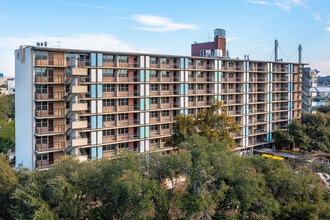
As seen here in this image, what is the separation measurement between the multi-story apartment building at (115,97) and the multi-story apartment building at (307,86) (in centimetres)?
1150

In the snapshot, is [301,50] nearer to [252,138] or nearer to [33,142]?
[252,138]

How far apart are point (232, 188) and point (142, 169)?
7932 mm

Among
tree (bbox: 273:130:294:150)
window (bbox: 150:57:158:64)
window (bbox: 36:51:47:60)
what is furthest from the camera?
tree (bbox: 273:130:294:150)

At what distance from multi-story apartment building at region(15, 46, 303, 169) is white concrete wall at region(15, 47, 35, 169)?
4.7 inches

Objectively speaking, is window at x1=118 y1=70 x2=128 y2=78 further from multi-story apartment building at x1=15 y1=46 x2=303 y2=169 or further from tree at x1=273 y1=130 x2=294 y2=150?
tree at x1=273 y1=130 x2=294 y2=150

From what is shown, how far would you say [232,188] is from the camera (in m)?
25.6

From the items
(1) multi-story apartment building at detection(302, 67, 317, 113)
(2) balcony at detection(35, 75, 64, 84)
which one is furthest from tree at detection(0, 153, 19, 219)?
(1) multi-story apartment building at detection(302, 67, 317, 113)

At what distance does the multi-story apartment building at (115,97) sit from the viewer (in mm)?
36250

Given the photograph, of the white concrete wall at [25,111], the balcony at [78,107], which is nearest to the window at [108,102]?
the balcony at [78,107]

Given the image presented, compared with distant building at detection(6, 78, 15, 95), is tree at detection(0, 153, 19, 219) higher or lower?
lower

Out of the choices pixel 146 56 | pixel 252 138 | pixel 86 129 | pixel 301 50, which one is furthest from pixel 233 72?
pixel 301 50

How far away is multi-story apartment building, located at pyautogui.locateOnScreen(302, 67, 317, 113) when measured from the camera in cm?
6494

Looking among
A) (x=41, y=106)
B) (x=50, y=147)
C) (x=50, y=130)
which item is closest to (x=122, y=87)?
(x=41, y=106)

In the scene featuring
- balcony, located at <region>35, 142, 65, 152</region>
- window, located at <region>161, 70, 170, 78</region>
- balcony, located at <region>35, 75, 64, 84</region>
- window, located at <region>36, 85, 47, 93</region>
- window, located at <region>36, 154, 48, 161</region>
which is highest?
window, located at <region>161, 70, 170, 78</region>
